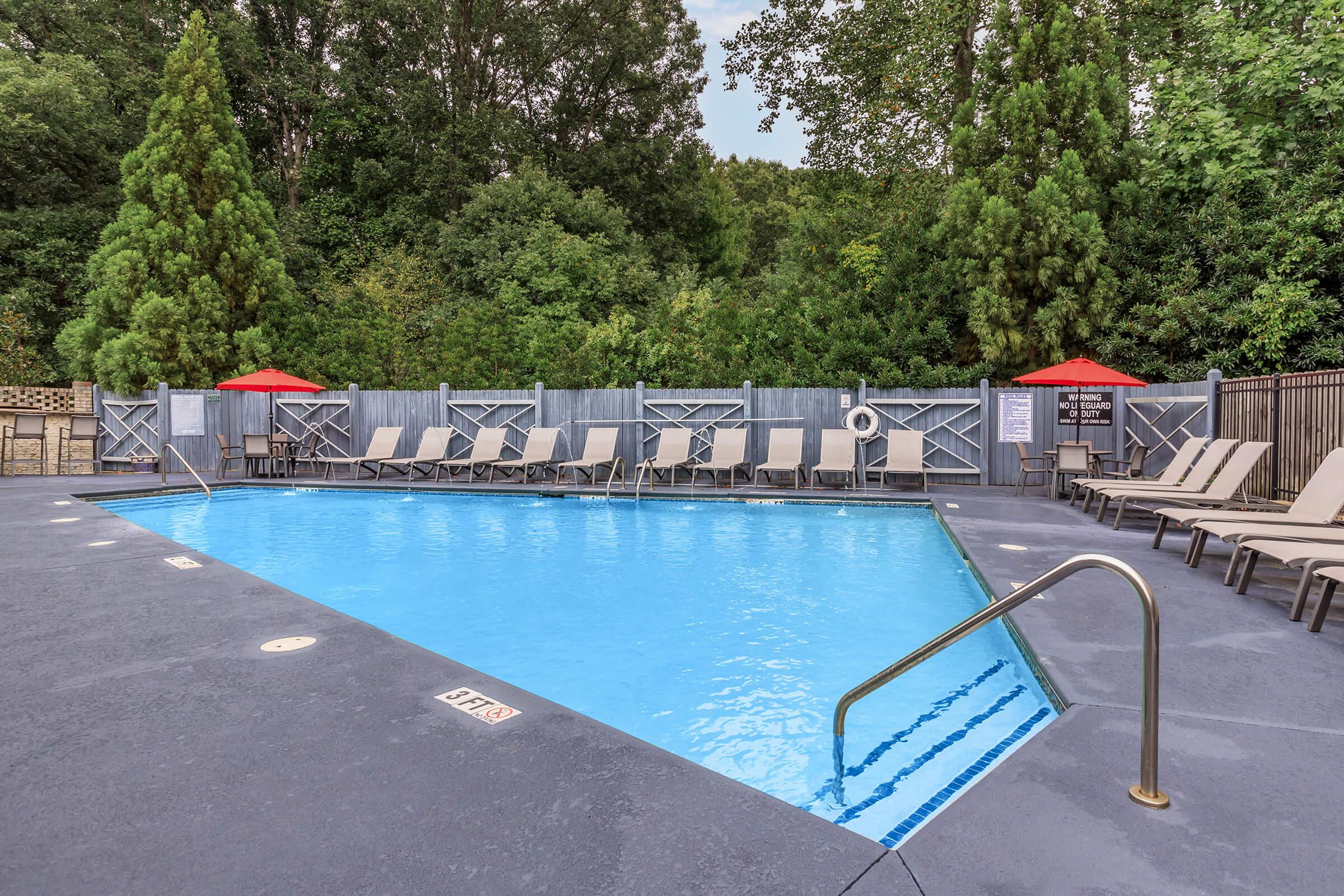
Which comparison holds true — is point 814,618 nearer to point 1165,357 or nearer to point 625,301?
point 1165,357

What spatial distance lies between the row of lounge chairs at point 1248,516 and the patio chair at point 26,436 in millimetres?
16878

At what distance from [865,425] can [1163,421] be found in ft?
A: 13.2

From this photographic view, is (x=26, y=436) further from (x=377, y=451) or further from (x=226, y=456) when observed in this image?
(x=377, y=451)

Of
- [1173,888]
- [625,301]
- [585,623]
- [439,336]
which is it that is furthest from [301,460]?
[1173,888]

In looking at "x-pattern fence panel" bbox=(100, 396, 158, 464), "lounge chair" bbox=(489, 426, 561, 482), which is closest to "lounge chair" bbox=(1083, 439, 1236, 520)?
"lounge chair" bbox=(489, 426, 561, 482)

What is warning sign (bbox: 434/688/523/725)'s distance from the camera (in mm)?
2480

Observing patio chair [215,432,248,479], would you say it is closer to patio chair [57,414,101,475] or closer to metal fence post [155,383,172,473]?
metal fence post [155,383,172,473]

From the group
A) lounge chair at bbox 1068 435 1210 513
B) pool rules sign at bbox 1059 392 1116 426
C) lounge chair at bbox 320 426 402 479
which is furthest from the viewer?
lounge chair at bbox 320 426 402 479

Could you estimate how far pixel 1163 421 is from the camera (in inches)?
391

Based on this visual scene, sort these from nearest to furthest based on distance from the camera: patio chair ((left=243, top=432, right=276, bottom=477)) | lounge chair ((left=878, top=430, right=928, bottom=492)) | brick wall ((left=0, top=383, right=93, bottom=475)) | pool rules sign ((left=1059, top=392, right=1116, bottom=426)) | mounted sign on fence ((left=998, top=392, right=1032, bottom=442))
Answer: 1. pool rules sign ((left=1059, top=392, right=1116, bottom=426))
2. lounge chair ((left=878, top=430, right=928, bottom=492))
3. mounted sign on fence ((left=998, top=392, right=1032, bottom=442))
4. patio chair ((left=243, top=432, right=276, bottom=477))
5. brick wall ((left=0, top=383, right=93, bottom=475))

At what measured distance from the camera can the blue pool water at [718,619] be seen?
2.96m

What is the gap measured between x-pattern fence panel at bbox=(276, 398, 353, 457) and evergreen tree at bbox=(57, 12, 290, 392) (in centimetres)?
323

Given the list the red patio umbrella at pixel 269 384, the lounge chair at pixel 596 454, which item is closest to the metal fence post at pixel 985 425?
the lounge chair at pixel 596 454

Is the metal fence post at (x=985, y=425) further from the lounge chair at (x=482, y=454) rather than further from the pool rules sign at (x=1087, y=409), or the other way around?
the lounge chair at (x=482, y=454)
